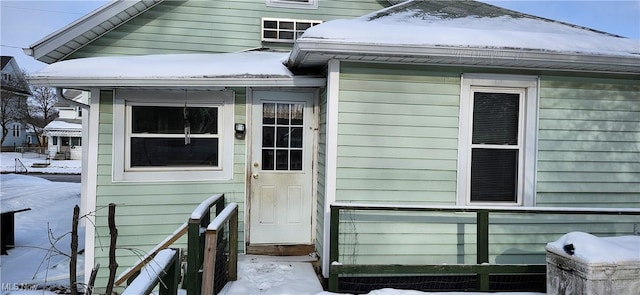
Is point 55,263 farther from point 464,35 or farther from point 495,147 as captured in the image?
point 464,35

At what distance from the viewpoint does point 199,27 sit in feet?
20.3

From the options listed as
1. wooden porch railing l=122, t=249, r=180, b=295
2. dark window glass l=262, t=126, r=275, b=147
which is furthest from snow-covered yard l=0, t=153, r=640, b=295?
dark window glass l=262, t=126, r=275, b=147

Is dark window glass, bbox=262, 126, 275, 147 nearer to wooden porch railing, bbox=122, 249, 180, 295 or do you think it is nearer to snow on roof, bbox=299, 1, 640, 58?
snow on roof, bbox=299, 1, 640, 58

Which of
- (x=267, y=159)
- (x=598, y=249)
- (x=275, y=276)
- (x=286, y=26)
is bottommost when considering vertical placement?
(x=275, y=276)

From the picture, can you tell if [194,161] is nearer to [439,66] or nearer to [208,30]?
[208,30]

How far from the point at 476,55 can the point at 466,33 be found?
0.33 meters

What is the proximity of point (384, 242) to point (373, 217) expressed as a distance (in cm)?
31

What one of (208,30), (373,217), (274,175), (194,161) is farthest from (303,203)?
(208,30)

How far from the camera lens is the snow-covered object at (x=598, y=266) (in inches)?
127

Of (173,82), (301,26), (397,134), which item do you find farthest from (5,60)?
(397,134)

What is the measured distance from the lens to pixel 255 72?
15.3 feet

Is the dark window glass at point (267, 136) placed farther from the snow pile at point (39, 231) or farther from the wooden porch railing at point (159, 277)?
the wooden porch railing at point (159, 277)

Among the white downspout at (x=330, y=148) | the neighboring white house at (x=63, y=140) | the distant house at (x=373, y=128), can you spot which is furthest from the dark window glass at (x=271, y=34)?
the neighboring white house at (x=63, y=140)

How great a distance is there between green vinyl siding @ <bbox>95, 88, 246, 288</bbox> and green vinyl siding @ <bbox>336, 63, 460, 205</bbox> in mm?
1644
